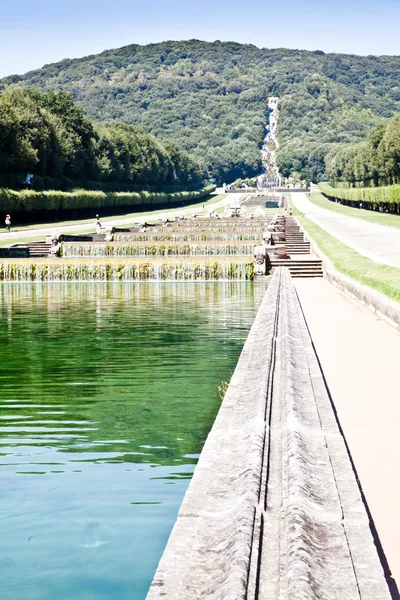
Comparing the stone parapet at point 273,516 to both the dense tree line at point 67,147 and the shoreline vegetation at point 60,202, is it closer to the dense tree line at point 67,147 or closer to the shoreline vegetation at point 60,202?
the shoreline vegetation at point 60,202

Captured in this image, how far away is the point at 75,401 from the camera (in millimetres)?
11062

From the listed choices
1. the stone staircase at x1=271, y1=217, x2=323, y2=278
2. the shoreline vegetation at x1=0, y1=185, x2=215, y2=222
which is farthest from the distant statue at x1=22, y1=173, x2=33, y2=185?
the stone staircase at x1=271, y1=217, x2=323, y2=278

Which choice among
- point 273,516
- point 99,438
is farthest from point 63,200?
point 273,516

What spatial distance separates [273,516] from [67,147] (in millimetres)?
78965

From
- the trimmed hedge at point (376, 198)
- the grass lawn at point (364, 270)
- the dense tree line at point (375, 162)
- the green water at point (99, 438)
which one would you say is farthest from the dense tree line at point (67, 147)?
the green water at point (99, 438)

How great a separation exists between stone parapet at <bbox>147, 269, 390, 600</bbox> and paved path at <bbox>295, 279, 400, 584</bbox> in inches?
9.5

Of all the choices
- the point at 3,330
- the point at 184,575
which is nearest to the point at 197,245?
the point at 3,330

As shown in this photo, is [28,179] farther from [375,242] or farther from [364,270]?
[364,270]

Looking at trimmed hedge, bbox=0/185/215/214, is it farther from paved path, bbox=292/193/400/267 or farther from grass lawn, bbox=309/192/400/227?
paved path, bbox=292/193/400/267

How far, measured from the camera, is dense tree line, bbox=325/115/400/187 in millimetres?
83419

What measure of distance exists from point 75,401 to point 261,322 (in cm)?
535

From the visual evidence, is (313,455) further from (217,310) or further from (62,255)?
(62,255)

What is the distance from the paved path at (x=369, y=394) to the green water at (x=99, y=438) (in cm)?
145

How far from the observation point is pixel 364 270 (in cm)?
2484
